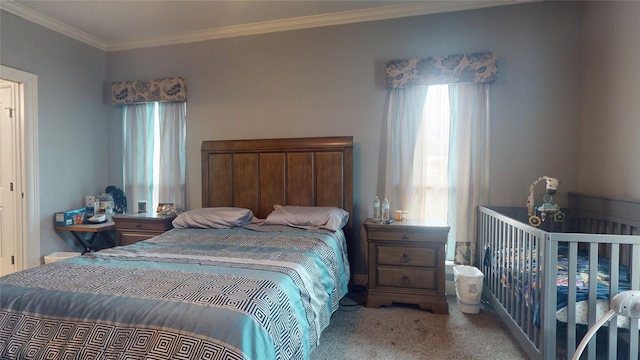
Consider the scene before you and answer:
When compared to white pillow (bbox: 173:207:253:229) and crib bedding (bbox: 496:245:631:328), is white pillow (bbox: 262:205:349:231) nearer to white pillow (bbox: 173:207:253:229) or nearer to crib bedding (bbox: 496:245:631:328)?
white pillow (bbox: 173:207:253:229)

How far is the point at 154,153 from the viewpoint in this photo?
3.46 meters

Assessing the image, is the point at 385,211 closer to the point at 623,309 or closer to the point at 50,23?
the point at 623,309

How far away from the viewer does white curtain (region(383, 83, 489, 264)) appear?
2713 millimetres

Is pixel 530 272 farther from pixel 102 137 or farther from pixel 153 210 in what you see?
pixel 102 137

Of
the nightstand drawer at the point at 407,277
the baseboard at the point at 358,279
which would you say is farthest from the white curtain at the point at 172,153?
the nightstand drawer at the point at 407,277

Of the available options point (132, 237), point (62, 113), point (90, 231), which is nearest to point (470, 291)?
point (132, 237)

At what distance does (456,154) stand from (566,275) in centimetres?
132

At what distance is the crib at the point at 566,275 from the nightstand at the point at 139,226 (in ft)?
9.68

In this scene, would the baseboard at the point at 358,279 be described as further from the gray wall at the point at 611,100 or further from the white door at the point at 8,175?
the white door at the point at 8,175

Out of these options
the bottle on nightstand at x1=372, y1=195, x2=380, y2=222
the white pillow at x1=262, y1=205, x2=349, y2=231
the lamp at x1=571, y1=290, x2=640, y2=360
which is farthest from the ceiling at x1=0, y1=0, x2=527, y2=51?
the lamp at x1=571, y1=290, x2=640, y2=360

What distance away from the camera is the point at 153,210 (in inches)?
135

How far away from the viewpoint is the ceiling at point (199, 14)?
8.91 ft

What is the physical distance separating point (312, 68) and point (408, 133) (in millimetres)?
1178

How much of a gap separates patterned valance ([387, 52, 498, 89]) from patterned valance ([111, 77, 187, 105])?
89.0 inches
